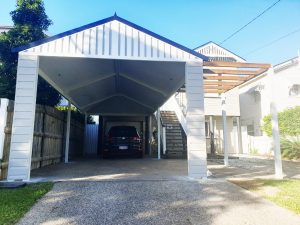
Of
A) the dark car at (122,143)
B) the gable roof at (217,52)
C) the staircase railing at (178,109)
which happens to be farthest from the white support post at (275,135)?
the gable roof at (217,52)

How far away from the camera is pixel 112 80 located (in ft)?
33.5

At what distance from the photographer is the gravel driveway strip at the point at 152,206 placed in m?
3.17

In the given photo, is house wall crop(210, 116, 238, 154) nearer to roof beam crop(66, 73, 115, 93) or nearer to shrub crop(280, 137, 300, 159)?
shrub crop(280, 137, 300, 159)

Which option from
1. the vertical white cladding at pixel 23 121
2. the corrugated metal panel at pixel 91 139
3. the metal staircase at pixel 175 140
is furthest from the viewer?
the corrugated metal panel at pixel 91 139

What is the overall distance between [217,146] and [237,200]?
41.9 ft

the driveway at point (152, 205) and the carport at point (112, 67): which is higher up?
the carport at point (112, 67)

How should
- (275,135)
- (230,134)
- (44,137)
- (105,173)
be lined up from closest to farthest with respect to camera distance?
1. (105,173)
2. (275,135)
3. (44,137)
4. (230,134)

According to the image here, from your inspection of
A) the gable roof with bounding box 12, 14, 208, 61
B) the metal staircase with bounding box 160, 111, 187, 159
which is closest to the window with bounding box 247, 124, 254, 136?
the metal staircase with bounding box 160, 111, 187, 159

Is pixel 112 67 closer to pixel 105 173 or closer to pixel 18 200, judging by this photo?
pixel 105 173

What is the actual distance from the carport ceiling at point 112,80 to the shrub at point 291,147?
672 centimetres

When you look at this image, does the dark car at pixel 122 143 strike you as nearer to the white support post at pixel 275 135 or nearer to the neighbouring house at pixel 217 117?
the neighbouring house at pixel 217 117

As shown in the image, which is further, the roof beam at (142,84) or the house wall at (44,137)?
the roof beam at (142,84)

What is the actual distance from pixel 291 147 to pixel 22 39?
13345 millimetres

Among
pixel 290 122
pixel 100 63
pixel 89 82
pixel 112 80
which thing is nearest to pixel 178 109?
pixel 112 80
